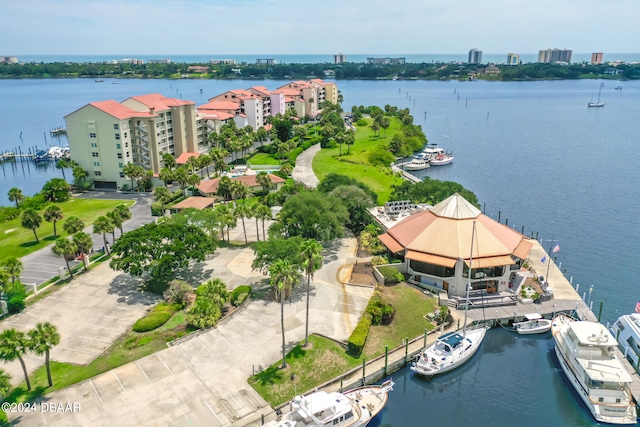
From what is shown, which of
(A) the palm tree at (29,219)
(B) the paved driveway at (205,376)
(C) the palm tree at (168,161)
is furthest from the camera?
(C) the palm tree at (168,161)

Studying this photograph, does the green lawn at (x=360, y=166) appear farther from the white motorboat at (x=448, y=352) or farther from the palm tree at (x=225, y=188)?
the white motorboat at (x=448, y=352)

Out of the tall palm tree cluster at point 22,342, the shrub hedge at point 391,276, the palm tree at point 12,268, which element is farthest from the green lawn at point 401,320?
the palm tree at point 12,268

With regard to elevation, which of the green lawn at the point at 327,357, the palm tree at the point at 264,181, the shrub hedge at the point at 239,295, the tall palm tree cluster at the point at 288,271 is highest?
the tall palm tree cluster at the point at 288,271

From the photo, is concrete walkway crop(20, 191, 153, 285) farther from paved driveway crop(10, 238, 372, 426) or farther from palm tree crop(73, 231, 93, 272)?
paved driveway crop(10, 238, 372, 426)

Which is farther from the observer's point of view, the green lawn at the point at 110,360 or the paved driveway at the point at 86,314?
the paved driveway at the point at 86,314

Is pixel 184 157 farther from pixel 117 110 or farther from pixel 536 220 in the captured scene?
pixel 536 220

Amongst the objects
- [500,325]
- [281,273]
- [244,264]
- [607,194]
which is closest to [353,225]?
[244,264]
